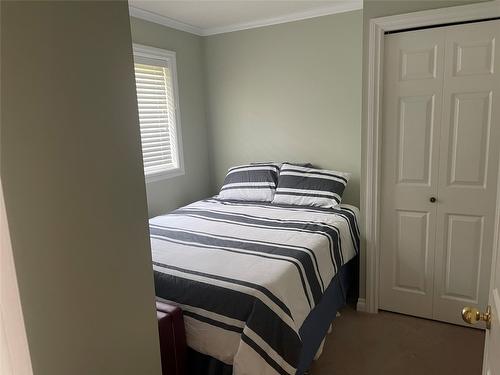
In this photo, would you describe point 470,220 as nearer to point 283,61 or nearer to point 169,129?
point 283,61

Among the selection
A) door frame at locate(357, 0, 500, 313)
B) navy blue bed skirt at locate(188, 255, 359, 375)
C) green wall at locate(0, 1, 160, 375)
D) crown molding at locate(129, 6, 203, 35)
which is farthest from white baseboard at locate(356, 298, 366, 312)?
crown molding at locate(129, 6, 203, 35)

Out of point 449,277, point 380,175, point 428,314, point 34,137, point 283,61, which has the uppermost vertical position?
point 283,61

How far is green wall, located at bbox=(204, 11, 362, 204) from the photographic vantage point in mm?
3283

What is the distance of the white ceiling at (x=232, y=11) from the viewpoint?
3.01 m

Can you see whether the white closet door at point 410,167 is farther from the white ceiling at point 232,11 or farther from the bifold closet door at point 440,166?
the white ceiling at point 232,11

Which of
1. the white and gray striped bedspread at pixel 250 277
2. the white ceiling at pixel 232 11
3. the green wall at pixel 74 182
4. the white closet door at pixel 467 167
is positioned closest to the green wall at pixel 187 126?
the white ceiling at pixel 232 11

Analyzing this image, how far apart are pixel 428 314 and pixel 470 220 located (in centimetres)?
74

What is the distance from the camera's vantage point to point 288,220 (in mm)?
2768

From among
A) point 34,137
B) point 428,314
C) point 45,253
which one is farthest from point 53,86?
point 428,314

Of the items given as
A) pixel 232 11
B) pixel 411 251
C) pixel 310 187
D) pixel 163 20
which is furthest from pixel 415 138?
pixel 163 20

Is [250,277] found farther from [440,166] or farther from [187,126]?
[187,126]

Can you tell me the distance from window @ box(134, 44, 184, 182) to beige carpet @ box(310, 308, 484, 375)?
6.81ft

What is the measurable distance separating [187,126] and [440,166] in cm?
240

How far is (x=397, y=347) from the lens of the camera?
92.3 inches
